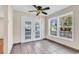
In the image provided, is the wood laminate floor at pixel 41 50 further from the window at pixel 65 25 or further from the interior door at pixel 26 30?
the interior door at pixel 26 30

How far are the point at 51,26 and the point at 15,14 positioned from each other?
3.44 metres

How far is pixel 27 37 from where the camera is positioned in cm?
766

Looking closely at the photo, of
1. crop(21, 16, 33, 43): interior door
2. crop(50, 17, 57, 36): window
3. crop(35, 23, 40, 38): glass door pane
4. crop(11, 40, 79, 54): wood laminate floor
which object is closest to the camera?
crop(11, 40, 79, 54): wood laminate floor

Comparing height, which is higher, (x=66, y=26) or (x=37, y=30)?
(x=66, y=26)

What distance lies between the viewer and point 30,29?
26.0ft

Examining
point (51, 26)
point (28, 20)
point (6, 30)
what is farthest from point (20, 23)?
point (6, 30)

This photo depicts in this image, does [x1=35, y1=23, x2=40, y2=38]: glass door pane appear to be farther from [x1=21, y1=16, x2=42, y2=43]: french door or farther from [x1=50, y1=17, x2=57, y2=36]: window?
[x1=50, y1=17, x2=57, y2=36]: window

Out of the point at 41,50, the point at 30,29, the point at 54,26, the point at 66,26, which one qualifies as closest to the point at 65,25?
the point at 66,26

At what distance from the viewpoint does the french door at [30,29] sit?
7.28 metres

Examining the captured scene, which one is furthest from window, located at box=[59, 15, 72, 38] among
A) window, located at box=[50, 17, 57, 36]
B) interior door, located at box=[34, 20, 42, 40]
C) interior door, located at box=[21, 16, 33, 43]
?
interior door, located at box=[21, 16, 33, 43]

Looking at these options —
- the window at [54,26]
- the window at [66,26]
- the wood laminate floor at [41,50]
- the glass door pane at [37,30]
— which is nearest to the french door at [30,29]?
the glass door pane at [37,30]

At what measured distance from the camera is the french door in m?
7.28

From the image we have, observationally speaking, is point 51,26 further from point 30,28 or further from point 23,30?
point 23,30

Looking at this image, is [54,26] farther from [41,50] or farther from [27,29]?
[41,50]
